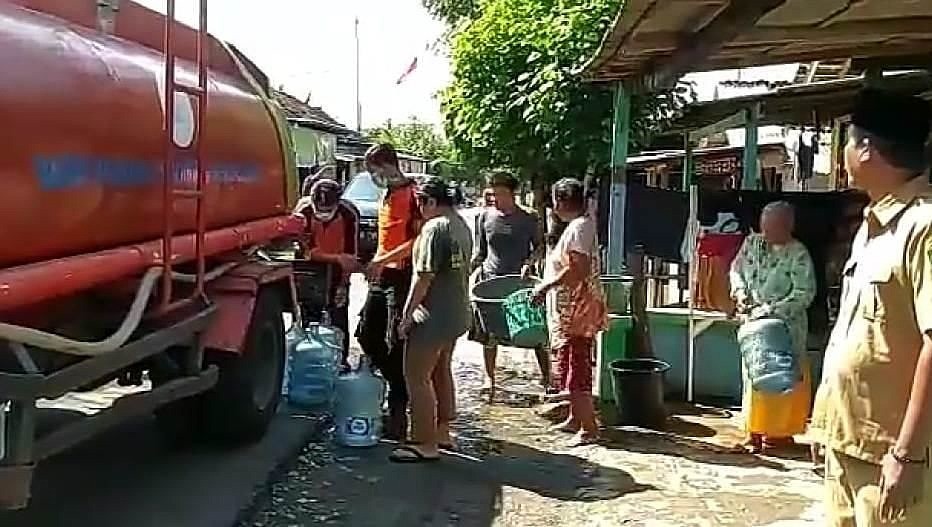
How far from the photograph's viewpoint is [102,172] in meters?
4.86

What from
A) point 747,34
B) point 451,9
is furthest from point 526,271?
point 451,9

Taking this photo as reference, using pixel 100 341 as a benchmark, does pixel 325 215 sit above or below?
above

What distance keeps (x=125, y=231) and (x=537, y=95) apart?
7.93 meters

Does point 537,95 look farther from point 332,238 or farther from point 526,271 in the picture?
point 332,238

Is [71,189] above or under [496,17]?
under

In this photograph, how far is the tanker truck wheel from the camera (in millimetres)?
7012

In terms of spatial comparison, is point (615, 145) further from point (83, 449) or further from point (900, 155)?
point (900, 155)

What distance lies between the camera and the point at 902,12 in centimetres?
641

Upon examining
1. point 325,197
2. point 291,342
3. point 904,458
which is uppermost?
point 325,197

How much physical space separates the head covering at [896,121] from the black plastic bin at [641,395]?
4.61 metres

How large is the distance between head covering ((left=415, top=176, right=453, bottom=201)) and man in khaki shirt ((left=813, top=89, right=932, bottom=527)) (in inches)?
141

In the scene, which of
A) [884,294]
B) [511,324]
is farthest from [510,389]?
[884,294]

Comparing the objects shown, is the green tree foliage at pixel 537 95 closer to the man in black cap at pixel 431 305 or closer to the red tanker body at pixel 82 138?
the man in black cap at pixel 431 305

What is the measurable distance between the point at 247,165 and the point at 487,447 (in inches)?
90.5
